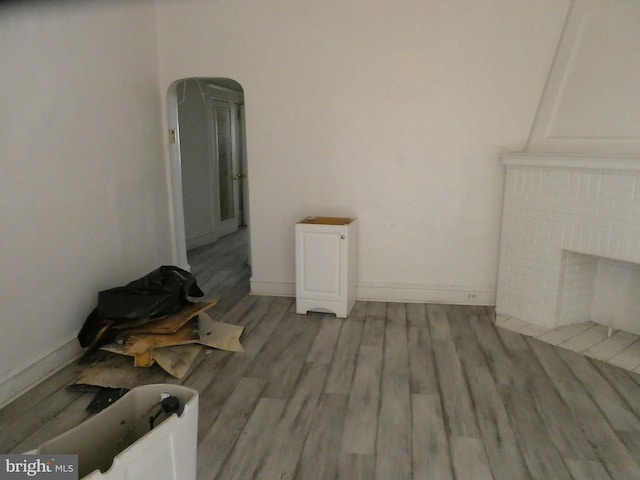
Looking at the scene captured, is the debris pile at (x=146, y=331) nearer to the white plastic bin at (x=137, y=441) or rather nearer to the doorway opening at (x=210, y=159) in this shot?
the white plastic bin at (x=137, y=441)

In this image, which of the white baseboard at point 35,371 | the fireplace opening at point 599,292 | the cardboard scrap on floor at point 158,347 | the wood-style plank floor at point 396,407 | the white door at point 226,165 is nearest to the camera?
the wood-style plank floor at point 396,407

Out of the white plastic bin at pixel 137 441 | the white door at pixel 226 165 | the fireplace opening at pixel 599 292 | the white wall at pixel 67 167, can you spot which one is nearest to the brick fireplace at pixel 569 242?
the fireplace opening at pixel 599 292

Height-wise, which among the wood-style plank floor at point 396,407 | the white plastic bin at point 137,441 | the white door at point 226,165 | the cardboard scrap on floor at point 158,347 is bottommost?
the wood-style plank floor at point 396,407

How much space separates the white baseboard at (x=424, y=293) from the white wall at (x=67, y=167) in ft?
5.50

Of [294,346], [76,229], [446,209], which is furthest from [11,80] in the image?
[446,209]

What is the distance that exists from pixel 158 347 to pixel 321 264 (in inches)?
56.1

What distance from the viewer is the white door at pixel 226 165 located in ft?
23.3

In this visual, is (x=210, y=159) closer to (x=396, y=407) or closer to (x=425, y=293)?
(x=425, y=293)

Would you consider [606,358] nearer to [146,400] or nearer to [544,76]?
[544,76]

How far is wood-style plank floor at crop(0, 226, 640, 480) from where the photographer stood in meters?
2.15

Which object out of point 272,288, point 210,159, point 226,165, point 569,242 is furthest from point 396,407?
point 226,165

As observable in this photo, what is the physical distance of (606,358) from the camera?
319 cm
